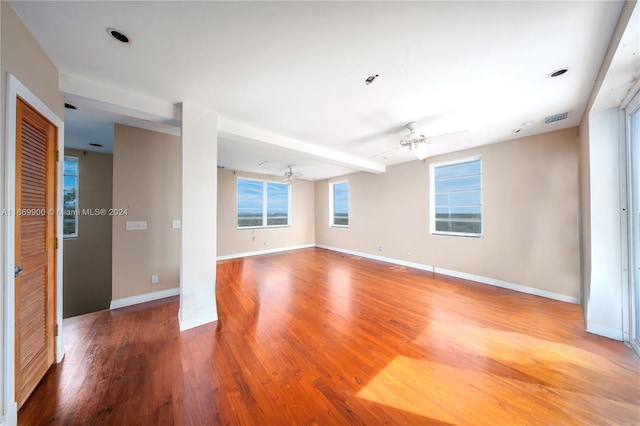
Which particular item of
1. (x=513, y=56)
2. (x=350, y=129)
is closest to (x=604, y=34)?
(x=513, y=56)

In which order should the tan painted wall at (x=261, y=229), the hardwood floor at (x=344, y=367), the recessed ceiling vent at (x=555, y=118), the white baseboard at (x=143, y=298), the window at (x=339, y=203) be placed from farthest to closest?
1. the window at (x=339, y=203)
2. the tan painted wall at (x=261, y=229)
3. the white baseboard at (x=143, y=298)
4. the recessed ceiling vent at (x=555, y=118)
5. the hardwood floor at (x=344, y=367)

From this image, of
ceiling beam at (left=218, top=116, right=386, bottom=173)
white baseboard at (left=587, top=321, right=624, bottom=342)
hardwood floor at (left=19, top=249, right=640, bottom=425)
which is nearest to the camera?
hardwood floor at (left=19, top=249, right=640, bottom=425)

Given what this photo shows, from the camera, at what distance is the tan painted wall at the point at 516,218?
3168mm

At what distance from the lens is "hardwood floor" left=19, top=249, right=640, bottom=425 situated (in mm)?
1423

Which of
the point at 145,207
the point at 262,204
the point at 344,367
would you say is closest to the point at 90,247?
the point at 145,207

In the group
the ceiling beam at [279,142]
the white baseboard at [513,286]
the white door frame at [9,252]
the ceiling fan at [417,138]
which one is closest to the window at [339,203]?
the ceiling beam at [279,142]

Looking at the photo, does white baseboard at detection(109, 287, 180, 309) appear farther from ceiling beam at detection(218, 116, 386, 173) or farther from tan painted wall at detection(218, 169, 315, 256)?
ceiling beam at detection(218, 116, 386, 173)

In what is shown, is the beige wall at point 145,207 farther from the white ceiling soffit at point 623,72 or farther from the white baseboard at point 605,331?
the white baseboard at point 605,331

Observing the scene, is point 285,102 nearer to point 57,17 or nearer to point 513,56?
point 57,17

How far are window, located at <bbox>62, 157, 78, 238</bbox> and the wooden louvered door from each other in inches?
113

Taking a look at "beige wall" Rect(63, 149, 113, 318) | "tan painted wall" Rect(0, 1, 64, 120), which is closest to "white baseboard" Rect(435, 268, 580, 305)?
"tan painted wall" Rect(0, 1, 64, 120)

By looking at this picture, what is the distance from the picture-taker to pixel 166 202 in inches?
133

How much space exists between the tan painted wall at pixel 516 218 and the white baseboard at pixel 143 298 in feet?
16.0

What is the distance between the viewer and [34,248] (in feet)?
5.24
